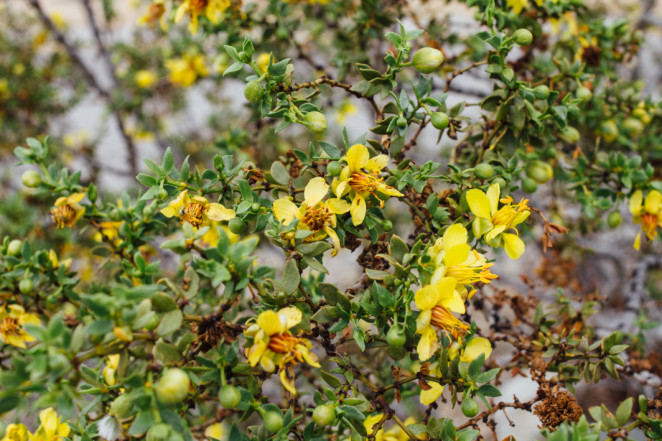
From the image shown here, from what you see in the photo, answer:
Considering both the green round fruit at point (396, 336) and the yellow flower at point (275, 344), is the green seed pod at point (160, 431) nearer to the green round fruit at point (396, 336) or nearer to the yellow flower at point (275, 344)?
the yellow flower at point (275, 344)

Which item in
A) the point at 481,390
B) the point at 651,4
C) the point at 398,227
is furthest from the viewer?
the point at 398,227

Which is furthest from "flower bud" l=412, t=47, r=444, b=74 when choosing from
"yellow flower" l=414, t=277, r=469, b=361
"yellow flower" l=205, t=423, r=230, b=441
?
"yellow flower" l=205, t=423, r=230, b=441

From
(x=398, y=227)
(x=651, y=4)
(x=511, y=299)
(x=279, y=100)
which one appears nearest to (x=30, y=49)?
(x=398, y=227)

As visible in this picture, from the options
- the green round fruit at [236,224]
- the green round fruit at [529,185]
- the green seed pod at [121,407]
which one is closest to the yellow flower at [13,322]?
the green seed pod at [121,407]

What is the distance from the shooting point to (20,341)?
92 centimetres

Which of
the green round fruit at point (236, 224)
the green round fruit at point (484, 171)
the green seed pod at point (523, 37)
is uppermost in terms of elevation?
the green seed pod at point (523, 37)

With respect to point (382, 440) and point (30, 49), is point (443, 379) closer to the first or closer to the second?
point (382, 440)

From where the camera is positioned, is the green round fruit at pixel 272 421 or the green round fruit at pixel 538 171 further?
the green round fruit at pixel 538 171

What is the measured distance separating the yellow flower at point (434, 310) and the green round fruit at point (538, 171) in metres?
0.48

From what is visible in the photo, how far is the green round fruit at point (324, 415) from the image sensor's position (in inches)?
28.2

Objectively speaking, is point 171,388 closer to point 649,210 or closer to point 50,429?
point 50,429

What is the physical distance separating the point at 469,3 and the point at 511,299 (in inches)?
28.4

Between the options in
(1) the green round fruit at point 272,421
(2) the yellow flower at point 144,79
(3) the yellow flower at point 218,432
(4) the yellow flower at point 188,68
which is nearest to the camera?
(1) the green round fruit at point 272,421

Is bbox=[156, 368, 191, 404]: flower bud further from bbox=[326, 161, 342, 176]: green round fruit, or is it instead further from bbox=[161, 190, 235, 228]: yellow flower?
bbox=[326, 161, 342, 176]: green round fruit
